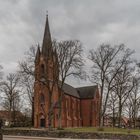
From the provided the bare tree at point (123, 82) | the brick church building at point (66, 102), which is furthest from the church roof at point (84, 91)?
the bare tree at point (123, 82)

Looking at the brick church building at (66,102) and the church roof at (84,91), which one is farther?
the church roof at (84,91)

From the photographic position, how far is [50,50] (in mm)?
52656

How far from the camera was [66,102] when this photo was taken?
77.7m

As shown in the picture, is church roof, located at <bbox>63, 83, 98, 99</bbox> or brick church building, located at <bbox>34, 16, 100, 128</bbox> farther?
church roof, located at <bbox>63, 83, 98, 99</bbox>

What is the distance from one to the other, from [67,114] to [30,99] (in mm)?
16593

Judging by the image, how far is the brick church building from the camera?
66312mm

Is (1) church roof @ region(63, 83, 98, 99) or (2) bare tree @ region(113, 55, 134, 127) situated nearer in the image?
(2) bare tree @ region(113, 55, 134, 127)

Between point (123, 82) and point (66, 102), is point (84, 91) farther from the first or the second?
point (123, 82)

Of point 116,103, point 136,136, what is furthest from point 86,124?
point 136,136

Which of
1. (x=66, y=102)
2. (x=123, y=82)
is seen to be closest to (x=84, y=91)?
(x=66, y=102)

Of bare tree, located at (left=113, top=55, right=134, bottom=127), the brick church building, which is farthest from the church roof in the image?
bare tree, located at (left=113, top=55, right=134, bottom=127)

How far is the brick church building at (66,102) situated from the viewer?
6631 centimetres

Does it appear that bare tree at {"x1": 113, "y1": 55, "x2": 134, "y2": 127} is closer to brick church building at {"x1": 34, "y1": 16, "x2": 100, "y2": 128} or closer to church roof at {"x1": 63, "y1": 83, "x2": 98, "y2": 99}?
brick church building at {"x1": 34, "y1": 16, "x2": 100, "y2": 128}

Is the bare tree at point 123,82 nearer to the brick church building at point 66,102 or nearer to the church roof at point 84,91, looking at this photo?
the brick church building at point 66,102
